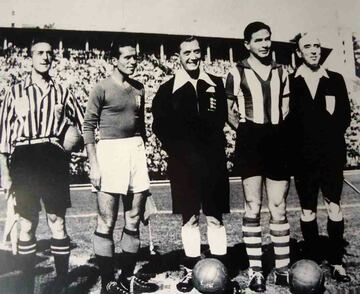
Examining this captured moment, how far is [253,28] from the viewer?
121 inches

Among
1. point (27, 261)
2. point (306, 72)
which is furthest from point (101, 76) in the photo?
point (306, 72)

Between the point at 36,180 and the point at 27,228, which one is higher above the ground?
the point at 36,180

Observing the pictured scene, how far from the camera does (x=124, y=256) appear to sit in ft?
9.45

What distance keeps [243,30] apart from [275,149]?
0.96 metres

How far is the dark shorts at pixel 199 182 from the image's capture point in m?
2.99

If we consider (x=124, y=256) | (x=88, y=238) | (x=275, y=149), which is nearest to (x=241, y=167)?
(x=275, y=149)

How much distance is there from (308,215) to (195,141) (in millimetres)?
1031

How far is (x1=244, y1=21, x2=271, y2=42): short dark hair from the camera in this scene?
120 inches

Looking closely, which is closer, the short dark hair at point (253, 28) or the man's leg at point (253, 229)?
the man's leg at point (253, 229)

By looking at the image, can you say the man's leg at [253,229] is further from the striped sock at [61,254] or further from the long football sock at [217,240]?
the striped sock at [61,254]

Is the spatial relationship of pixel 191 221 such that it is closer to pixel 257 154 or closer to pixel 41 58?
pixel 257 154

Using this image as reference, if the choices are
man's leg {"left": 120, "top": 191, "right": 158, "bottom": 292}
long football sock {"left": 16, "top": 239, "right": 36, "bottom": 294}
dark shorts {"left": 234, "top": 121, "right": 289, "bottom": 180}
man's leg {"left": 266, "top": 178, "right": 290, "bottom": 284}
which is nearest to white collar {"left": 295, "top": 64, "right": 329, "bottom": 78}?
dark shorts {"left": 234, "top": 121, "right": 289, "bottom": 180}

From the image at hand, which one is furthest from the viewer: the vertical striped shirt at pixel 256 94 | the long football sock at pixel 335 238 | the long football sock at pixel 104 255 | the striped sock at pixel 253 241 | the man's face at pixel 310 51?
the man's face at pixel 310 51

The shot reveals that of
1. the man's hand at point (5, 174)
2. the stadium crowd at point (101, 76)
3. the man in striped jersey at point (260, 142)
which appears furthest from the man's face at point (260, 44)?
the man's hand at point (5, 174)
